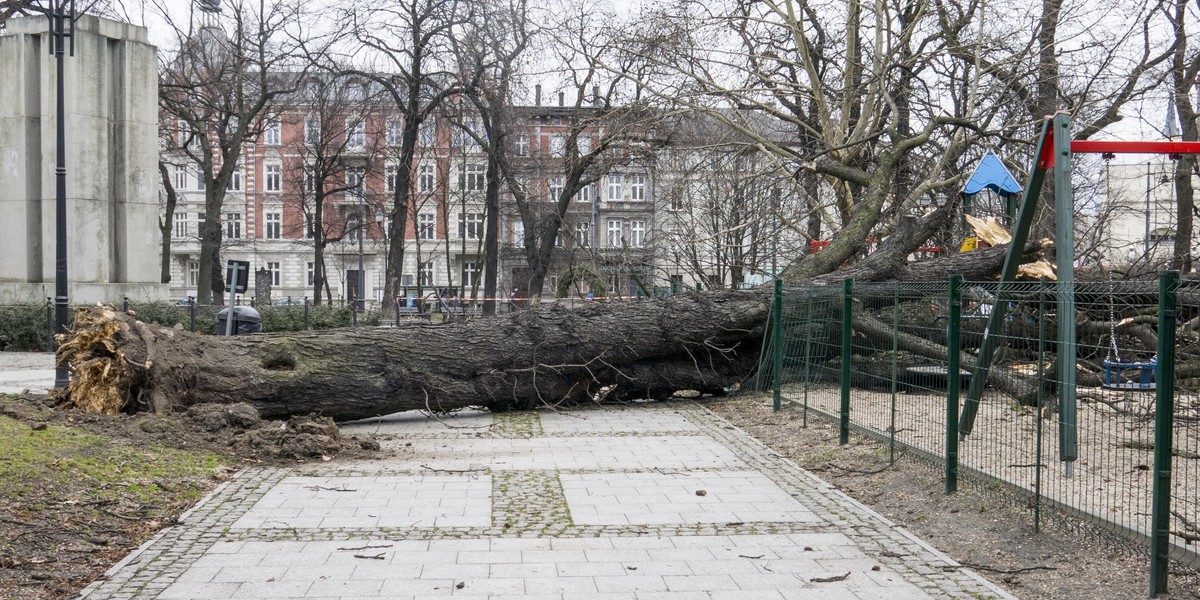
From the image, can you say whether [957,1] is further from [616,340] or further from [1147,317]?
[1147,317]

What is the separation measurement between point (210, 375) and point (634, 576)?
20.8ft

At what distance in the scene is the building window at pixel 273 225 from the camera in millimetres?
66812

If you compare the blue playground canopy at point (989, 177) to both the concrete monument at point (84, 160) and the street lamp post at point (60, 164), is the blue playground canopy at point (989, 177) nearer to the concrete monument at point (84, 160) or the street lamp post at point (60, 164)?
the street lamp post at point (60, 164)

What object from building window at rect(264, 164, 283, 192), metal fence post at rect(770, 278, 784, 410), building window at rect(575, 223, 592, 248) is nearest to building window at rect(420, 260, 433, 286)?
building window at rect(264, 164, 283, 192)

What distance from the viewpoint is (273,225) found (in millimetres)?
67125

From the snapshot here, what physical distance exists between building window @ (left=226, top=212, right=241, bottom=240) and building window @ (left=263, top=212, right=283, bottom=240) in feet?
5.46

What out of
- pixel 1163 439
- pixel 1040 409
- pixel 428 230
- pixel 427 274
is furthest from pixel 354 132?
pixel 1163 439

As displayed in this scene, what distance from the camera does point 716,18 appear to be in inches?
715

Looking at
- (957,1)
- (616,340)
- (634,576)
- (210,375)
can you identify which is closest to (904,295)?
(634,576)

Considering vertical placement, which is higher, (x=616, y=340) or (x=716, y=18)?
(x=716, y=18)

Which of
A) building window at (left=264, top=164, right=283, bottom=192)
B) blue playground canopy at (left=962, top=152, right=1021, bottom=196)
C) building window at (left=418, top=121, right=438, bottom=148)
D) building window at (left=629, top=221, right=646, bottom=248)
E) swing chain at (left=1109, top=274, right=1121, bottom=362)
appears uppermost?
building window at (left=264, top=164, right=283, bottom=192)

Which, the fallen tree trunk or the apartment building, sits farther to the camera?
the apartment building

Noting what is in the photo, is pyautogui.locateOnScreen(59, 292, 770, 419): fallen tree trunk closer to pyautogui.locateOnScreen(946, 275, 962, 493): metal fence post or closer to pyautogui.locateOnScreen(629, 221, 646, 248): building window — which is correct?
pyautogui.locateOnScreen(946, 275, 962, 493): metal fence post

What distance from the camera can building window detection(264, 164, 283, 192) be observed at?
66375 millimetres
